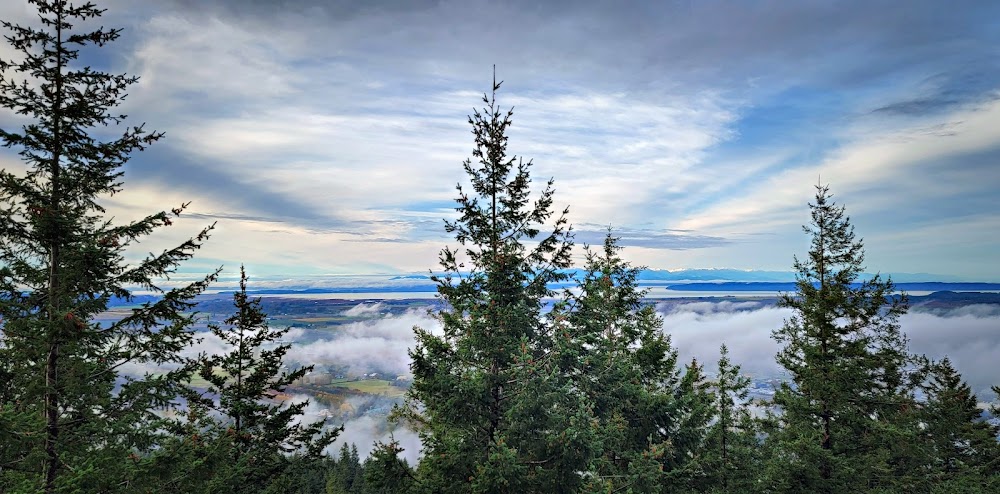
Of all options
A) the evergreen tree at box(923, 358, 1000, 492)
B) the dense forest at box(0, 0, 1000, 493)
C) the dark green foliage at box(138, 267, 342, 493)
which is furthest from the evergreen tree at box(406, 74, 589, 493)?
the evergreen tree at box(923, 358, 1000, 492)

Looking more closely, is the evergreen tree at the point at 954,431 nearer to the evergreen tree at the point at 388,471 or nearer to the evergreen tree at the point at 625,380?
the evergreen tree at the point at 625,380

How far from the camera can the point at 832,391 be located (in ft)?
61.2

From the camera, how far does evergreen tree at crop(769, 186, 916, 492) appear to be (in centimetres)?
1823

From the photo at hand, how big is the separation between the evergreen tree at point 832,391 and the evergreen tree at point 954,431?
10189 mm

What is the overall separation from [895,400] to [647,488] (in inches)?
569

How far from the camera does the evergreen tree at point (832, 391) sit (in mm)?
18234

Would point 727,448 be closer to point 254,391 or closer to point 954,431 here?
point 954,431

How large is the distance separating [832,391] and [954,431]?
770 inches

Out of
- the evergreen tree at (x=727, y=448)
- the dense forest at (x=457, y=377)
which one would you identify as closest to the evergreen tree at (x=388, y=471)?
the dense forest at (x=457, y=377)

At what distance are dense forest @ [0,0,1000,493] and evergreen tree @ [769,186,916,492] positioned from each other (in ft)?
0.32

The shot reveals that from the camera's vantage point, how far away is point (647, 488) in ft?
42.7

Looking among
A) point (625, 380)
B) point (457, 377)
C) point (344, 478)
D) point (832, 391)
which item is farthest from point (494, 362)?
point (344, 478)

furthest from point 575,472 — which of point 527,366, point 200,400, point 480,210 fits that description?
point 200,400

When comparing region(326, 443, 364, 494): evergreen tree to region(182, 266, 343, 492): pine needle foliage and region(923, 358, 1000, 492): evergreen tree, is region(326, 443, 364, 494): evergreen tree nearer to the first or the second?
region(182, 266, 343, 492): pine needle foliage
